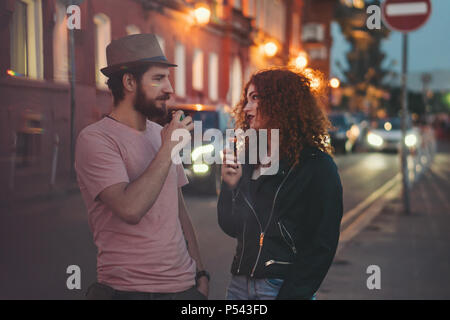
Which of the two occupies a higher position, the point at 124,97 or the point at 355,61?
the point at 355,61

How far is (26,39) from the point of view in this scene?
8.50 feet

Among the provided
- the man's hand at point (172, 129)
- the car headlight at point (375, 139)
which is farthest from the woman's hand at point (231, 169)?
A: the car headlight at point (375, 139)

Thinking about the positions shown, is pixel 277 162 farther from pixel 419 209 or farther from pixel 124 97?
pixel 419 209

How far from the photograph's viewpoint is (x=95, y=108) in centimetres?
284

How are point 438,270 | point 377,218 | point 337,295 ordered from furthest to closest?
point 377,218 < point 438,270 < point 337,295

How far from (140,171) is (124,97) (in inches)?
11.8

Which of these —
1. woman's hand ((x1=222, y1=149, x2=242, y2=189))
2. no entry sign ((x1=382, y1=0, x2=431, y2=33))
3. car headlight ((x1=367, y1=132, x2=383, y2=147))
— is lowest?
car headlight ((x1=367, y1=132, x2=383, y2=147))

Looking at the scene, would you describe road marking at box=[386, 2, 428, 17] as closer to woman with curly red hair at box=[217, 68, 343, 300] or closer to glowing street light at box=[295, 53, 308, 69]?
glowing street light at box=[295, 53, 308, 69]

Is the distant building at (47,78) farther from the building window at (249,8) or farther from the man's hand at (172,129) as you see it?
the building window at (249,8)

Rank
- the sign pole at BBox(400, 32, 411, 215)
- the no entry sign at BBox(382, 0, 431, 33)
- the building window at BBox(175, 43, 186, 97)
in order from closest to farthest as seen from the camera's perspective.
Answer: the building window at BBox(175, 43, 186, 97)
the no entry sign at BBox(382, 0, 431, 33)
the sign pole at BBox(400, 32, 411, 215)

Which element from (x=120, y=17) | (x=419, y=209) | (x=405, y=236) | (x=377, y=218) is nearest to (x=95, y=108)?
(x=120, y=17)

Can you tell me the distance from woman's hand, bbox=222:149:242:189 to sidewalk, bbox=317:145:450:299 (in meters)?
3.21


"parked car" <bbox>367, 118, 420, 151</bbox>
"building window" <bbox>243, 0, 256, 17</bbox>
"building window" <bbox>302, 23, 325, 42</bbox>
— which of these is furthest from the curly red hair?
"building window" <bbox>302, 23, 325, 42</bbox>

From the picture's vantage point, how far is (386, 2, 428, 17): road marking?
27.6 feet
